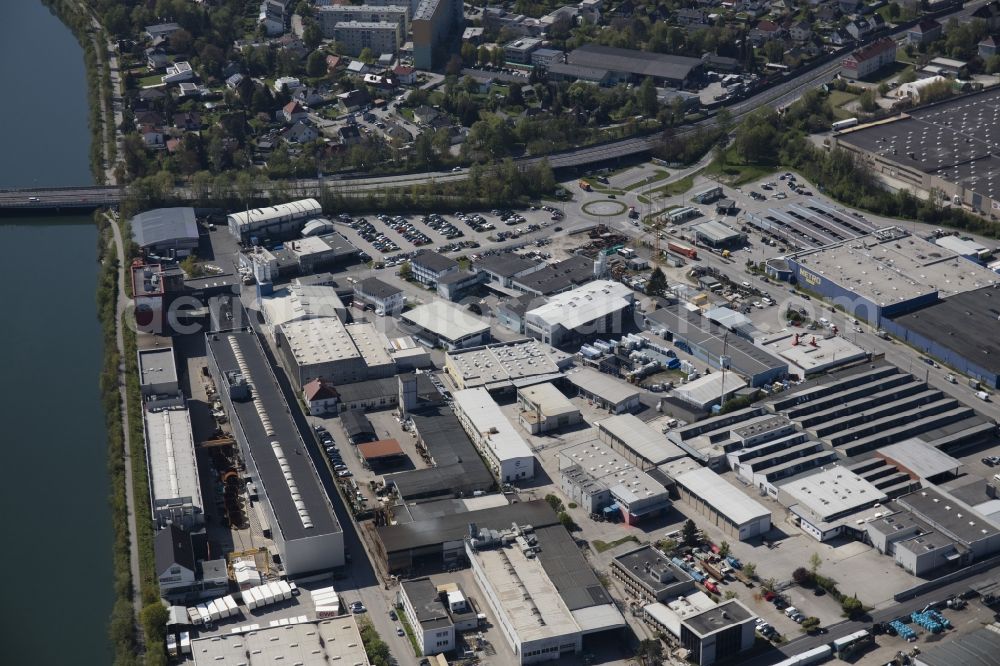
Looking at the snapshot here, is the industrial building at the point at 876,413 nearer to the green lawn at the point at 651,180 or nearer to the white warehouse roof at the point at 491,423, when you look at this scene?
the white warehouse roof at the point at 491,423

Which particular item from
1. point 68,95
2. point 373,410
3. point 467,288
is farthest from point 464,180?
point 68,95

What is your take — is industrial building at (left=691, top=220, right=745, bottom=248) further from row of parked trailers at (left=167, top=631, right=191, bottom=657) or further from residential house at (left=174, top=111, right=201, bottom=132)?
row of parked trailers at (left=167, top=631, right=191, bottom=657)

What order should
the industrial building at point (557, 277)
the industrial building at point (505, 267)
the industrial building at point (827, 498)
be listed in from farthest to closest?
1. the industrial building at point (505, 267)
2. the industrial building at point (557, 277)
3. the industrial building at point (827, 498)

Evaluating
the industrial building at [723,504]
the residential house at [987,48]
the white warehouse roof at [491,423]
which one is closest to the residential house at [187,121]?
the white warehouse roof at [491,423]

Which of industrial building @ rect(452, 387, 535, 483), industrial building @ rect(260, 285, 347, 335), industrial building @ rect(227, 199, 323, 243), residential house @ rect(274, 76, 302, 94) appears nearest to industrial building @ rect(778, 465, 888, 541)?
industrial building @ rect(452, 387, 535, 483)

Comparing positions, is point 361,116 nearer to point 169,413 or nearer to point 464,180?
point 464,180
